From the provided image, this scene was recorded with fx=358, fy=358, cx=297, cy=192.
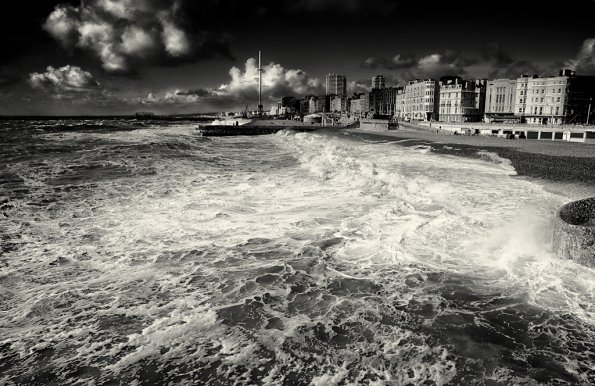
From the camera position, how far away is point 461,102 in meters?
130

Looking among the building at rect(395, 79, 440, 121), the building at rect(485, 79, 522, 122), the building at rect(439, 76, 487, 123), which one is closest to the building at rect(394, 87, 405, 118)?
the building at rect(395, 79, 440, 121)

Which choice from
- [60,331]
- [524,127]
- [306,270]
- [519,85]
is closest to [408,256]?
[306,270]

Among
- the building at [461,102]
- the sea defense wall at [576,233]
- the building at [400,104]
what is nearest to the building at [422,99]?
the building at [461,102]

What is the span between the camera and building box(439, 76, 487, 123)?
130250 millimetres

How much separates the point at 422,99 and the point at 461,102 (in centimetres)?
1755

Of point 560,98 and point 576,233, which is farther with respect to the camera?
point 560,98

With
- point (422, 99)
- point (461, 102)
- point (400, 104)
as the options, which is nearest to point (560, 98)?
point (461, 102)

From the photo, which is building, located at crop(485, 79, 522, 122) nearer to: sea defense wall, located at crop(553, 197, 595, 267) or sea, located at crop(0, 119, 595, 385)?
sea defense wall, located at crop(553, 197, 595, 267)

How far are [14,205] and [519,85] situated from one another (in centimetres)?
14393

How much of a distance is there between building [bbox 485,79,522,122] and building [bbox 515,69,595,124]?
9829 mm

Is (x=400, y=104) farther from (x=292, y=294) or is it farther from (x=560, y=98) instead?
(x=292, y=294)

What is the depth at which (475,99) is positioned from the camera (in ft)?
445

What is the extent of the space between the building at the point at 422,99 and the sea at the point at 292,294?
12647cm

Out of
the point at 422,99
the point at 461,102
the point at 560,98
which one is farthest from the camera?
Answer: the point at 422,99
